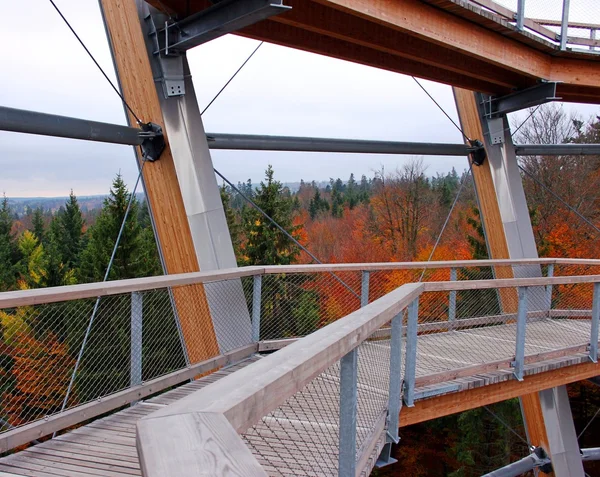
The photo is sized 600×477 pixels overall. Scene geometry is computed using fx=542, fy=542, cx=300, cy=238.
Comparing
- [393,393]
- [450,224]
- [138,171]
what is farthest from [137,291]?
[450,224]

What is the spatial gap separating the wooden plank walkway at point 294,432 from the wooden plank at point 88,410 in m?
0.06

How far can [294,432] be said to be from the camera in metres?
2.44

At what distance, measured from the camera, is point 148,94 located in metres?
5.11

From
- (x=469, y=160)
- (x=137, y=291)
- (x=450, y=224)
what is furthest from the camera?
(x=450, y=224)

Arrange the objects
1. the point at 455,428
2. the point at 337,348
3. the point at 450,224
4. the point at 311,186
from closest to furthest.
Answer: the point at 337,348
the point at 455,428
the point at 450,224
the point at 311,186

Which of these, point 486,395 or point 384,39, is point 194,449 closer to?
point 486,395

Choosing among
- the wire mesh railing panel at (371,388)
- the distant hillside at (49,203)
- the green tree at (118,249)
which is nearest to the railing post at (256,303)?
the wire mesh railing panel at (371,388)

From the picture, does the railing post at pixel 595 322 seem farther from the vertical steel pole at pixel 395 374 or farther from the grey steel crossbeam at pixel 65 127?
the grey steel crossbeam at pixel 65 127

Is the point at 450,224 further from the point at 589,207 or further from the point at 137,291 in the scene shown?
the point at 137,291

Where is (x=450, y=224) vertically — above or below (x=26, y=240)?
below

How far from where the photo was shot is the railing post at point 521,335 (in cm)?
449

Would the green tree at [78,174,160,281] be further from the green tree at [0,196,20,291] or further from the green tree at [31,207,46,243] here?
the green tree at [31,207,46,243]

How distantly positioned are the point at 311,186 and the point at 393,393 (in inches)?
2211

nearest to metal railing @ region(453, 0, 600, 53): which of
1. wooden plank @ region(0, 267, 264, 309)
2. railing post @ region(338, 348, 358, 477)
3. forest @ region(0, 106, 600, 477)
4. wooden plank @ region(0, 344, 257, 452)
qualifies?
wooden plank @ region(0, 267, 264, 309)
